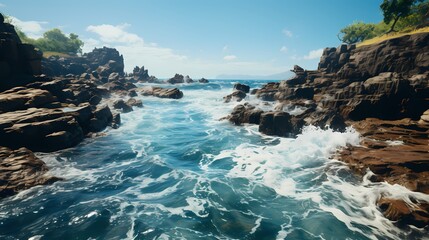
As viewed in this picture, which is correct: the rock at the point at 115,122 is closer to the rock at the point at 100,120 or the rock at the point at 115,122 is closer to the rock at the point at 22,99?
the rock at the point at 100,120

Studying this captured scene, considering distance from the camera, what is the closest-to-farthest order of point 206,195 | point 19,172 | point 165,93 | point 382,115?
1. point 206,195
2. point 19,172
3. point 382,115
4. point 165,93

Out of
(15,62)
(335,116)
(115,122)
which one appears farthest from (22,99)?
(335,116)

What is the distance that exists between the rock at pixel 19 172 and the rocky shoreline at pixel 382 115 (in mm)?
18958

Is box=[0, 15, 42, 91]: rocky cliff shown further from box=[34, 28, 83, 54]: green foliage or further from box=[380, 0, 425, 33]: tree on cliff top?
box=[34, 28, 83, 54]: green foliage

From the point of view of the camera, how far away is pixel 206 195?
13.6m

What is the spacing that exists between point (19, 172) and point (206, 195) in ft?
36.9

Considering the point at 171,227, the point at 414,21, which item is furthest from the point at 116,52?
the point at 171,227

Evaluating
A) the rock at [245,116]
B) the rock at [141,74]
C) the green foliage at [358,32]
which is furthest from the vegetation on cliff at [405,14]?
the rock at [141,74]

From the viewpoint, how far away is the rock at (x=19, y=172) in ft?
42.0

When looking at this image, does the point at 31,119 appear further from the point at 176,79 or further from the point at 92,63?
the point at 92,63

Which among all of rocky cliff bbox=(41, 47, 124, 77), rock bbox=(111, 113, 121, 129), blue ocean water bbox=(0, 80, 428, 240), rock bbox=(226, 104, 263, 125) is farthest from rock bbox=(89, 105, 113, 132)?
rocky cliff bbox=(41, 47, 124, 77)

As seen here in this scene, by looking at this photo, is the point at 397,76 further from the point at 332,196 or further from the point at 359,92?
the point at 332,196

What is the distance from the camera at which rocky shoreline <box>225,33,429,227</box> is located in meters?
12.9

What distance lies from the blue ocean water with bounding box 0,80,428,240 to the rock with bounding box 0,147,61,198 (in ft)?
1.77
